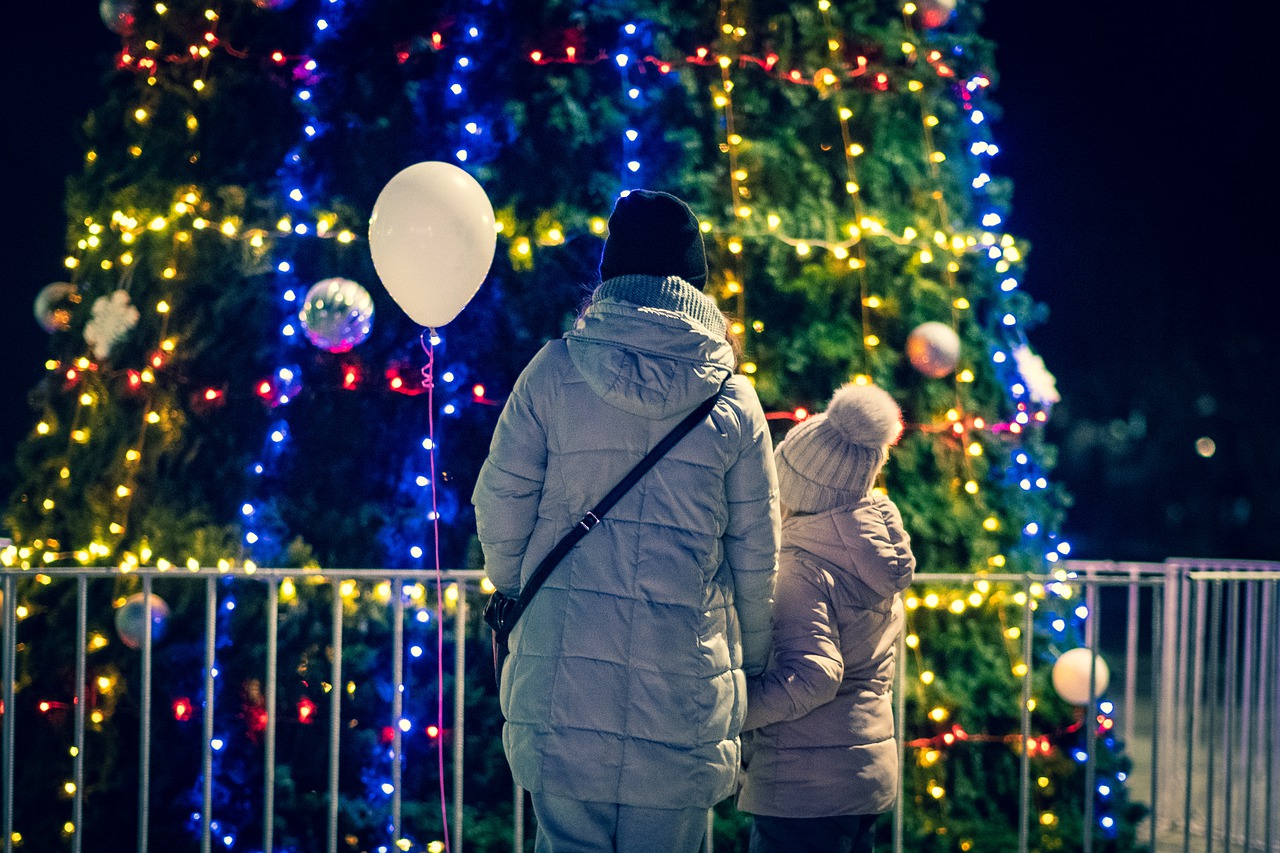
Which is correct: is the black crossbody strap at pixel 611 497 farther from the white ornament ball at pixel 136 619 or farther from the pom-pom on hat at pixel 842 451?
the white ornament ball at pixel 136 619

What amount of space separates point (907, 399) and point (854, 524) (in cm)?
300

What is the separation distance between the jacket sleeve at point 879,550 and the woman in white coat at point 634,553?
345 millimetres

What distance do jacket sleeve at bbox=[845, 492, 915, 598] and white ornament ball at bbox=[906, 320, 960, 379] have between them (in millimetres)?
2699

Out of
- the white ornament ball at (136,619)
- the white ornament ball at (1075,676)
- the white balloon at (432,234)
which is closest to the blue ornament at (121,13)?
the white ornament ball at (136,619)

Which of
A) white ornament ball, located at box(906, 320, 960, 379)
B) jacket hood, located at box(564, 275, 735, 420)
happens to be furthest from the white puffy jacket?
white ornament ball, located at box(906, 320, 960, 379)

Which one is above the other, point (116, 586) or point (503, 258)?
point (503, 258)

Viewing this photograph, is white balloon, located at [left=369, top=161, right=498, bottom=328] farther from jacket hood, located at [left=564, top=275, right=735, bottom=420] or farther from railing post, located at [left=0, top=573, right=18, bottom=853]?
railing post, located at [left=0, top=573, right=18, bottom=853]

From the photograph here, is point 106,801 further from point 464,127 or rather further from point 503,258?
point 464,127

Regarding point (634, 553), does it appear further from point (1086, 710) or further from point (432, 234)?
point (1086, 710)

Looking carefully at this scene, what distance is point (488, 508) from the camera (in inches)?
97.8

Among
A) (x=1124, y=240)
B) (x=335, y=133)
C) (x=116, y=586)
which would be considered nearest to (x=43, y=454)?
(x=116, y=586)

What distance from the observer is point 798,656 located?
2684mm

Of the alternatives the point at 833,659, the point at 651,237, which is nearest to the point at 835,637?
the point at 833,659

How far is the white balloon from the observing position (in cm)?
377
